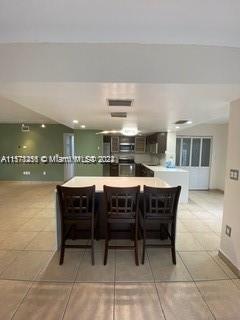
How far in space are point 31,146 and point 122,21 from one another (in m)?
7.31

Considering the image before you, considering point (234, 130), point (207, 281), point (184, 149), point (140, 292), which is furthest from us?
point (184, 149)

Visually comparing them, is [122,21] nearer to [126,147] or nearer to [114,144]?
[114,144]

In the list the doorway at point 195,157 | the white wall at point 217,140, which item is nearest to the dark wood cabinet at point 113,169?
the doorway at point 195,157

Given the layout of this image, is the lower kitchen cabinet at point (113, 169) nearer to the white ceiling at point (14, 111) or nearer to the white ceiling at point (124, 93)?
the white ceiling at point (14, 111)

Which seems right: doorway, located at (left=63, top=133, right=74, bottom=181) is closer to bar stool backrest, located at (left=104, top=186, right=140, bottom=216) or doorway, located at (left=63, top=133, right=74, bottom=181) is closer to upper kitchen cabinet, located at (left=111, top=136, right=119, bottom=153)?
upper kitchen cabinet, located at (left=111, top=136, right=119, bottom=153)

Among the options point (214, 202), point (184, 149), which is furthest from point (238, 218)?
point (184, 149)

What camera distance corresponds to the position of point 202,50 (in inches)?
77.9

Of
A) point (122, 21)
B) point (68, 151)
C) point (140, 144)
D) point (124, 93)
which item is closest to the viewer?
point (122, 21)

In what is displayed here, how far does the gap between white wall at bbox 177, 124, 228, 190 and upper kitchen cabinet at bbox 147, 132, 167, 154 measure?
788mm

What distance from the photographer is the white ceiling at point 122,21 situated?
1.51 metres

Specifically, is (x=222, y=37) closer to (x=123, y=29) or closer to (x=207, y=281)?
(x=123, y=29)

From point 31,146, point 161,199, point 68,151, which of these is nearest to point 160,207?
point 161,199

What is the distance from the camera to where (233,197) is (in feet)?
8.55

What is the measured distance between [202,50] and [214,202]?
4.98m
